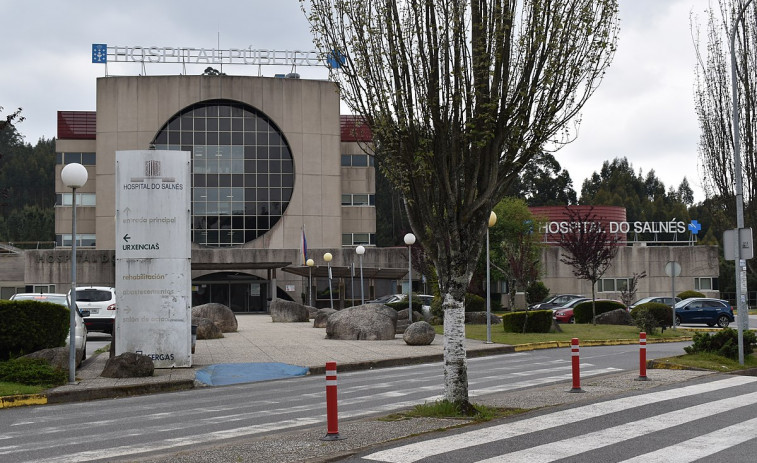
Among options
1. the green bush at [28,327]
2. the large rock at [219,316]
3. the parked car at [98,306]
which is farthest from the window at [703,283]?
the green bush at [28,327]

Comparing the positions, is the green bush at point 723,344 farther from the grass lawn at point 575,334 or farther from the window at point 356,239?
the window at point 356,239

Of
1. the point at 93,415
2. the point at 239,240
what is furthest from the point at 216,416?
the point at 239,240

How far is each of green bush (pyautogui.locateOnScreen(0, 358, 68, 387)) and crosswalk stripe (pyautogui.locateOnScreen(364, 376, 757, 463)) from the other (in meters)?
8.96

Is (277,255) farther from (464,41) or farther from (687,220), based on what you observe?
(687,220)

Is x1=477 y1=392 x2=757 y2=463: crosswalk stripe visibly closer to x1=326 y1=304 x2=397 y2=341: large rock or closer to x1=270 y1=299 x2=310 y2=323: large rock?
x1=326 y1=304 x2=397 y2=341: large rock

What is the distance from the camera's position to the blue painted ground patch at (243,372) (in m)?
17.1

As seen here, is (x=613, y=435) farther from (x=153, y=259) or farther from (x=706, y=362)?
(x=153, y=259)

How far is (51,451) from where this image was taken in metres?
9.34

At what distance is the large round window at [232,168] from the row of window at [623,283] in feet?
85.8

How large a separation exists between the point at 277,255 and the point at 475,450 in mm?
55250

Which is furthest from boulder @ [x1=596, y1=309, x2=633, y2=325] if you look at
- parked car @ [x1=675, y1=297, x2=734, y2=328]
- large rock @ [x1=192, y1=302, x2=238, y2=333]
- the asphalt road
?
the asphalt road

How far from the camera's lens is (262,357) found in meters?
20.9

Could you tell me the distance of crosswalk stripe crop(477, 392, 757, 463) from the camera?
8336mm

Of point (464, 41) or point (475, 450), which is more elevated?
point (464, 41)
